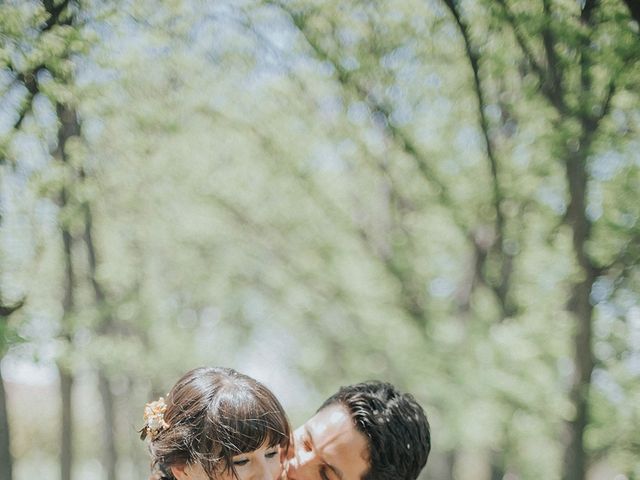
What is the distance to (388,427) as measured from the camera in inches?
136

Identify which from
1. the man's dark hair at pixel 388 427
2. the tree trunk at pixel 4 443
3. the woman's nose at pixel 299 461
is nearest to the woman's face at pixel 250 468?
the woman's nose at pixel 299 461

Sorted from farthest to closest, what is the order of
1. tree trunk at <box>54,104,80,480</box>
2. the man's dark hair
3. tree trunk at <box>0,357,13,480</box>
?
tree trunk at <box>54,104,80,480</box>, tree trunk at <box>0,357,13,480</box>, the man's dark hair

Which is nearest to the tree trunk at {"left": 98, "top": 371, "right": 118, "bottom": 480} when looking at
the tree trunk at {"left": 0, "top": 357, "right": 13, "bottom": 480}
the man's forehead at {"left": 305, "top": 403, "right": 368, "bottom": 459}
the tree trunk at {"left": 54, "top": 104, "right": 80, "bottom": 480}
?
the tree trunk at {"left": 54, "top": 104, "right": 80, "bottom": 480}

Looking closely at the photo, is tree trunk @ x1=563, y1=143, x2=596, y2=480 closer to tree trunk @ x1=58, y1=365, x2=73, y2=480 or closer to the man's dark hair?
the man's dark hair

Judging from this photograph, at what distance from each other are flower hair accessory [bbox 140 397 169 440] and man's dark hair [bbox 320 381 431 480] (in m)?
0.74

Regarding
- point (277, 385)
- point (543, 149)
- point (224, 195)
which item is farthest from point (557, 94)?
point (277, 385)

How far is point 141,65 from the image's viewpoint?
7426 millimetres

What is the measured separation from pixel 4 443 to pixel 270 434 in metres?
3.05

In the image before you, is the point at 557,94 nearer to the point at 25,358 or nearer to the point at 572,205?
the point at 572,205

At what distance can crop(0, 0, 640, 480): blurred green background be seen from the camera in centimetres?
630

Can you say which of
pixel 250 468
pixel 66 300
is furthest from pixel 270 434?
pixel 66 300

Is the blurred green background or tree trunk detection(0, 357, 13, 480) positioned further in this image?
the blurred green background

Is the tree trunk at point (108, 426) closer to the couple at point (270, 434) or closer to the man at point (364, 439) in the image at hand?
the couple at point (270, 434)

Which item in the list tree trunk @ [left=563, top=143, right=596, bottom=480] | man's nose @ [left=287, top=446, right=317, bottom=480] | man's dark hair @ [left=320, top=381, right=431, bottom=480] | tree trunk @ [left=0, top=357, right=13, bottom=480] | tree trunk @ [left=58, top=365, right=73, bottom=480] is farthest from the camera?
tree trunk @ [left=58, top=365, right=73, bottom=480]
